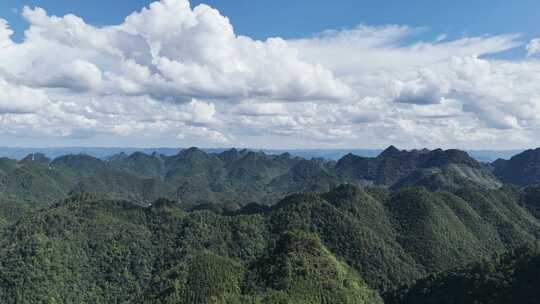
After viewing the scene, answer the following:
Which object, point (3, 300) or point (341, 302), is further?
point (3, 300)

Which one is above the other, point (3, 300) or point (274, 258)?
point (274, 258)

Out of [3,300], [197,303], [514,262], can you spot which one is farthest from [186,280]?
[514,262]

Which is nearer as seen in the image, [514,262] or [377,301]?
[514,262]

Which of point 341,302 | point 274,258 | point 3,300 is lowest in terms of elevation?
point 3,300

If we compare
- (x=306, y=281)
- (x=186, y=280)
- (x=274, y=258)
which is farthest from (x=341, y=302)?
(x=186, y=280)

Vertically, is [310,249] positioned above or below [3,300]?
above

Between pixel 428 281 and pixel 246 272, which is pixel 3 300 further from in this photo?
pixel 428 281

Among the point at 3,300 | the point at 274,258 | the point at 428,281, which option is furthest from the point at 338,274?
the point at 3,300

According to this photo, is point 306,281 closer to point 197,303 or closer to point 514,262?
point 197,303

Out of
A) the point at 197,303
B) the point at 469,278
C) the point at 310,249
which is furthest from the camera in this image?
the point at 310,249

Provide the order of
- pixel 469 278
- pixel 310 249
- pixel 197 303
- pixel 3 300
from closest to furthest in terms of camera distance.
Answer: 1. pixel 197 303
2. pixel 469 278
3. pixel 310 249
4. pixel 3 300
